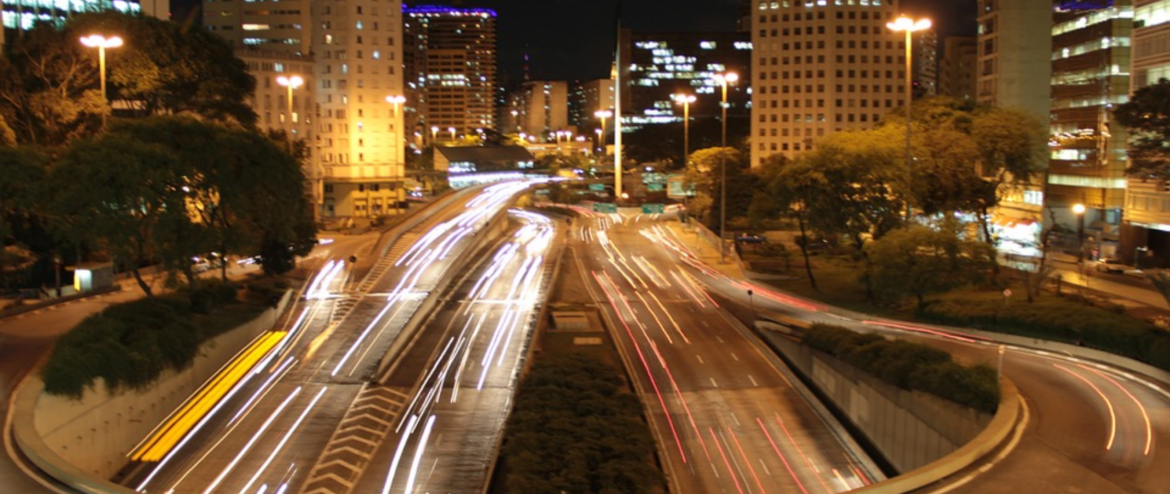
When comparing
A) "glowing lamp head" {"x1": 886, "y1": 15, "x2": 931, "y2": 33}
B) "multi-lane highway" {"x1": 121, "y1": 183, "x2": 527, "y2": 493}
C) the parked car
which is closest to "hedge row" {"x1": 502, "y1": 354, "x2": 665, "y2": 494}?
"multi-lane highway" {"x1": 121, "y1": 183, "x2": 527, "y2": 493}

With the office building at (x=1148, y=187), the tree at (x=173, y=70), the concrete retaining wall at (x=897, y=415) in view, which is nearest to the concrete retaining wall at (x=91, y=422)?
the concrete retaining wall at (x=897, y=415)

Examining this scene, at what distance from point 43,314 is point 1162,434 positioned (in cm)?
3666

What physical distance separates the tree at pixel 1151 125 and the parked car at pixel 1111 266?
6.74 meters

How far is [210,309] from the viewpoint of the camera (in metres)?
37.1

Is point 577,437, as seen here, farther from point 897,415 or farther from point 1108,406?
point 1108,406

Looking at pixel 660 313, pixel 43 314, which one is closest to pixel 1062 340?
pixel 660 313

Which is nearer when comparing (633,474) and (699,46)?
(633,474)

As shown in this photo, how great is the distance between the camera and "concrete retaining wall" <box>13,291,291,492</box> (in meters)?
21.0

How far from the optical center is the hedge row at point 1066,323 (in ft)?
96.5

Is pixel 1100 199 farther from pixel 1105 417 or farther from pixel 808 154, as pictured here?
pixel 1105 417

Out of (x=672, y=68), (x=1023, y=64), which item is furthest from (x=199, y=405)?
(x=672, y=68)

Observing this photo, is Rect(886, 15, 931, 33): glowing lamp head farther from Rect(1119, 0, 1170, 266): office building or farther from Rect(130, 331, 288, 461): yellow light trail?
Rect(130, 331, 288, 461): yellow light trail

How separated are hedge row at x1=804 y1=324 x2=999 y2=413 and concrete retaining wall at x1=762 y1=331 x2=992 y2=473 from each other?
0.25 meters

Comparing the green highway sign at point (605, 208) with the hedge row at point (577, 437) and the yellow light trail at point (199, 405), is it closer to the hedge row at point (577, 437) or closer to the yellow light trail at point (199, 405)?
the yellow light trail at point (199, 405)
